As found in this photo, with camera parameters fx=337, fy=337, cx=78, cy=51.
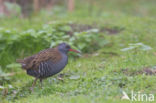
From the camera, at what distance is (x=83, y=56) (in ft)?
27.1

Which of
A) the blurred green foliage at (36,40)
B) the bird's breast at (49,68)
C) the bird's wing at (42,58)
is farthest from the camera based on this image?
the blurred green foliage at (36,40)

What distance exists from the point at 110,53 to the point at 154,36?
1690 millimetres

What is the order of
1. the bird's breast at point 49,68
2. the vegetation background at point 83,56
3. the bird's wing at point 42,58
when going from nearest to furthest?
the vegetation background at point 83,56
the bird's breast at point 49,68
the bird's wing at point 42,58

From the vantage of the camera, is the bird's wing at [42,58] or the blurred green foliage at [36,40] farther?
the blurred green foliage at [36,40]

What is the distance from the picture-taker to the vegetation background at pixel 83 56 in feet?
17.7

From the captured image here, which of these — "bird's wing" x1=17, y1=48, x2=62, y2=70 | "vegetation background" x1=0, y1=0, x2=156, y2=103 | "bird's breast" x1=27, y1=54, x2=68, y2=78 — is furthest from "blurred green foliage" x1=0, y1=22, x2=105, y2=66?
"bird's breast" x1=27, y1=54, x2=68, y2=78

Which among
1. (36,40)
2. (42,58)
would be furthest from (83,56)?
(42,58)

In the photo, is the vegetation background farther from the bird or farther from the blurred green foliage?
the bird

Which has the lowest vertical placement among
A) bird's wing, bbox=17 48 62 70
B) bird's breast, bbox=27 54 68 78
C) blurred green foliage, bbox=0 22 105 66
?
bird's breast, bbox=27 54 68 78

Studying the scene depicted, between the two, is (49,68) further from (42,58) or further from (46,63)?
(42,58)

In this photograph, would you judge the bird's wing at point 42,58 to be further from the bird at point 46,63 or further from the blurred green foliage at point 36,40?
the blurred green foliage at point 36,40

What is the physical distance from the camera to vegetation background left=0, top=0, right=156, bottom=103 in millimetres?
5398

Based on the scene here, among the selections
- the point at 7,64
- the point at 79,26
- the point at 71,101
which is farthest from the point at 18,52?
the point at 71,101

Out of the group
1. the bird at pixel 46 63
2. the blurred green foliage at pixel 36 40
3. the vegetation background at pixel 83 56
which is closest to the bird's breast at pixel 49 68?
the bird at pixel 46 63
